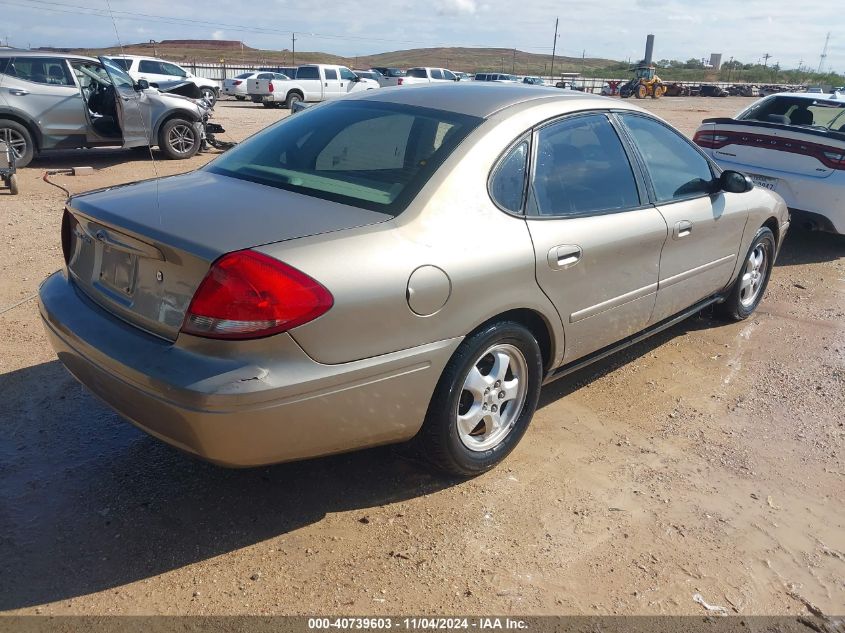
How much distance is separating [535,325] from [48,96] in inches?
391

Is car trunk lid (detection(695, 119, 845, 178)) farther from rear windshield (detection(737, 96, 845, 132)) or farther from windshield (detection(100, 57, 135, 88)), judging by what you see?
windshield (detection(100, 57, 135, 88))

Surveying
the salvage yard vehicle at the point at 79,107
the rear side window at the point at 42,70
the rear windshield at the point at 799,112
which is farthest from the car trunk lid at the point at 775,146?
the rear side window at the point at 42,70

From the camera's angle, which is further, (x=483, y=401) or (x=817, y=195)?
(x=817, y=195)

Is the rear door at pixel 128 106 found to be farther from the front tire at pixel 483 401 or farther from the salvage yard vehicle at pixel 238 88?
the salvage yard vehicle at pixel 238 88

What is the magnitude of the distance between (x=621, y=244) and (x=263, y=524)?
217 centimetres

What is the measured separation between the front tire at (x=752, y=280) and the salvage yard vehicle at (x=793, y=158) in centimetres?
181

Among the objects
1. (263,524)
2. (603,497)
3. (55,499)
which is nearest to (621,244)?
(603,497)

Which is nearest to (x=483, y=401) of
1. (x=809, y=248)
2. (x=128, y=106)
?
(x=809, y=248)

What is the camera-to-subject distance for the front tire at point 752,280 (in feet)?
17.1

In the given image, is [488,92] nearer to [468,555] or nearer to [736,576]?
[468,555]

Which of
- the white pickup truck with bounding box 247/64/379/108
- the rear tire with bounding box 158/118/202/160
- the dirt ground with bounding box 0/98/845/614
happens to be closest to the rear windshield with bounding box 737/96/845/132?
the dirt ground with bounding box 0/98/845/614

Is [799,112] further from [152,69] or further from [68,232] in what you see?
[152,69]

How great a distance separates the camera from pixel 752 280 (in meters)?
5.45

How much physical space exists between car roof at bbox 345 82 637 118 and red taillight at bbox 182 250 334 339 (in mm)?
1353
